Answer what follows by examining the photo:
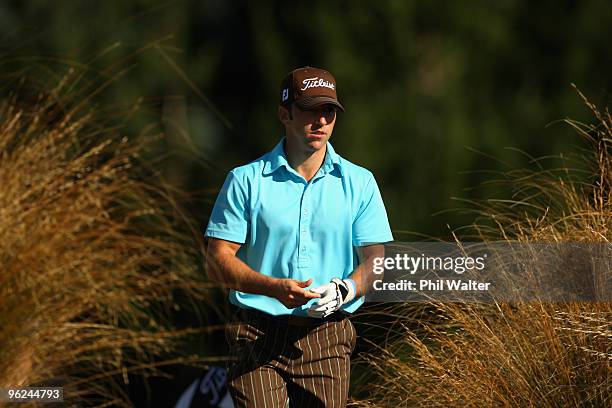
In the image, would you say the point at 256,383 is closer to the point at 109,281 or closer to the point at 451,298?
the point at 451,298

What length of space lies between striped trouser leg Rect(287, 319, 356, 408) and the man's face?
2.09 feet

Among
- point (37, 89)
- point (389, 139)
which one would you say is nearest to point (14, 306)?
point (37, 89)

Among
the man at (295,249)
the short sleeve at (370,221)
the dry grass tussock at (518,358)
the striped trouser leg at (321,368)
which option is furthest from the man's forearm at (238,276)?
the dry grass tussock at (518,358)

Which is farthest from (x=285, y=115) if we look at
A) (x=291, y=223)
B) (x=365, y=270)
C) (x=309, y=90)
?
(x=365, y=270)

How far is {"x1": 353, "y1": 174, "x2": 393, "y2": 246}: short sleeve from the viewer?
4.60 meters

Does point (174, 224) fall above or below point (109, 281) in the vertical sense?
above

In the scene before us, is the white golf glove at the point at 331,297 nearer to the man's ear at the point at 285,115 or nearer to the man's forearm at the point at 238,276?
the man's forearm at the point at 238,276

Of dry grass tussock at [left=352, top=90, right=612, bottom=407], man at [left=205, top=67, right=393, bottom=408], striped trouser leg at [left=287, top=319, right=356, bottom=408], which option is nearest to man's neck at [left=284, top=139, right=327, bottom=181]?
man at [left=205, top=67, right=393, bottom=408]

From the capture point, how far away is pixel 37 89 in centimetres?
714

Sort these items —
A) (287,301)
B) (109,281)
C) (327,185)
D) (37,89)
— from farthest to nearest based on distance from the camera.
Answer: (37,89)
(109,281)
(327,185)
(287,301)

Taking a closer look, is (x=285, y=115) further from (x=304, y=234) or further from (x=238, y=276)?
(x=238, y=276)

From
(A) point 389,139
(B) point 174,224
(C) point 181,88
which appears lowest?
(B) point 174,224

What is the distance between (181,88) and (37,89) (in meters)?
0.82

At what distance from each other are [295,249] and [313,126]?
44 cm
